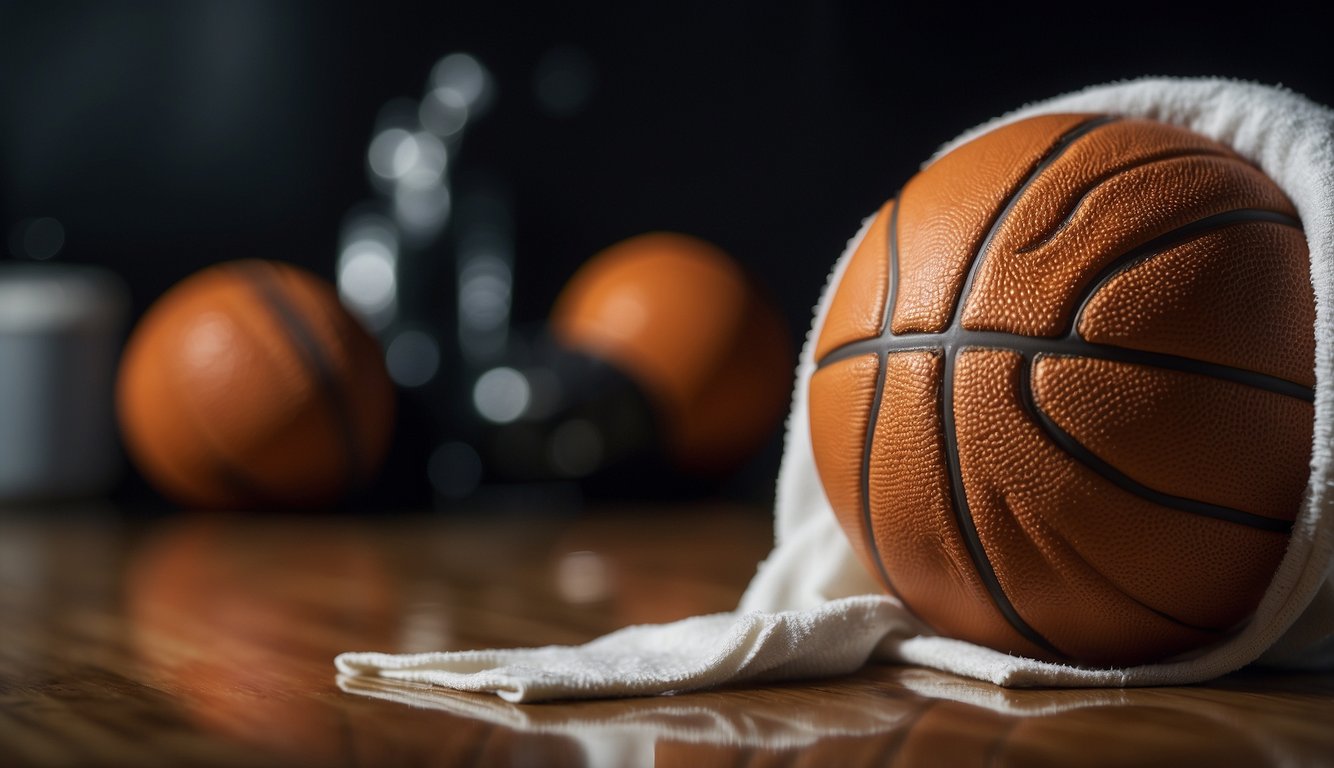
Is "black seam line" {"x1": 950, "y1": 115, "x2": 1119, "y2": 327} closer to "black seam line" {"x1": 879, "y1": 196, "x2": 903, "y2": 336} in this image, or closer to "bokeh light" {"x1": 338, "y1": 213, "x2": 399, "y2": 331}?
"black seam line" {"x1": 879, "y1": 196, "x2": 903, "y2": 336}

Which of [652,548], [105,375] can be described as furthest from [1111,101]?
[105,375]

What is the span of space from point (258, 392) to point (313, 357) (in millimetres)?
129

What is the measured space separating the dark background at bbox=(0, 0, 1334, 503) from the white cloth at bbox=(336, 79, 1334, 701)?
2.19 metres

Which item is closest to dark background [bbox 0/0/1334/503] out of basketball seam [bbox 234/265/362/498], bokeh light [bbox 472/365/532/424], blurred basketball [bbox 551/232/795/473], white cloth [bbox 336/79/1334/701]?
blurred basketball [bbox 551/232/795/473]

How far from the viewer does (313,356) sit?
9.35 ft

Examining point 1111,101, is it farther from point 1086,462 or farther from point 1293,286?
point 1086,462

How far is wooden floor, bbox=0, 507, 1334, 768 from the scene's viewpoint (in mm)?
910

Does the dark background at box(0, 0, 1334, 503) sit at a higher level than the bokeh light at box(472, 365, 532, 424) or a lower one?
higher

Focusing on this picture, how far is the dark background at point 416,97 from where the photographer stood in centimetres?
375

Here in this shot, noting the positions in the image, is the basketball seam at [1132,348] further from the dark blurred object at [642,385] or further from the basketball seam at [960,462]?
the dark blurred object at [642,385]

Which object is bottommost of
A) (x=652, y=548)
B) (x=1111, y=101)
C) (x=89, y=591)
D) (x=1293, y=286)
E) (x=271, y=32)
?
(x=652, y=548)

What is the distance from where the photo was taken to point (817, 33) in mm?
3562

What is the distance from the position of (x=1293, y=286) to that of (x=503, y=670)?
0.69 meters

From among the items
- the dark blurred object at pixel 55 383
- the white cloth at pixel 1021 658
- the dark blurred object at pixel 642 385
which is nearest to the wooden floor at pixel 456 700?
the white cloth at pixel 1021 658
